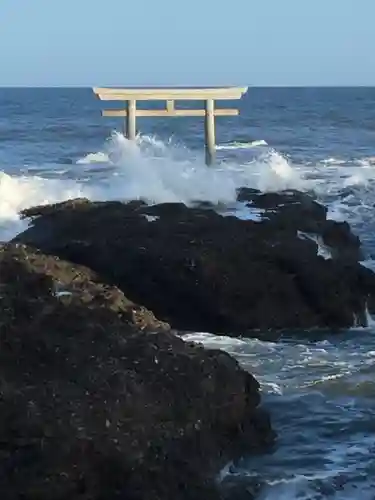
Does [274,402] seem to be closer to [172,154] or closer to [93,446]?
[93,446]

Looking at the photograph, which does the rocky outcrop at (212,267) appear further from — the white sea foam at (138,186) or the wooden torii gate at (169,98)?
the wooden torii gate at (169,98)

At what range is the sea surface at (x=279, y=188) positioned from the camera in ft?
21.8

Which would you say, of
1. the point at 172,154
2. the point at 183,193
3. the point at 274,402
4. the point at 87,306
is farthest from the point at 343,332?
the point at 172,154

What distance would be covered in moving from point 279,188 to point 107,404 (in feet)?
53.0

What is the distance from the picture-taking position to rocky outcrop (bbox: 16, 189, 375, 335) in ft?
32.7

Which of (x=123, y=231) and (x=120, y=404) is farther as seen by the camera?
(x=123, y=231)

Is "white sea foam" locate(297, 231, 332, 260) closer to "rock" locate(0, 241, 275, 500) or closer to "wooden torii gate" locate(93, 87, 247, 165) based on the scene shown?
"rock" locate(0, 241, 275, 500)

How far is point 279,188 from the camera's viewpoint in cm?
2164

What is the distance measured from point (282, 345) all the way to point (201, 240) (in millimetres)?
1683

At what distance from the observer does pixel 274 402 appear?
25.6 ft

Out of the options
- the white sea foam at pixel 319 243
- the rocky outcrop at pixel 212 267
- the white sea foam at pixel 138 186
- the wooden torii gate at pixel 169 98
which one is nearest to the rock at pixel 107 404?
the rocky outcrop at pixel 212 267

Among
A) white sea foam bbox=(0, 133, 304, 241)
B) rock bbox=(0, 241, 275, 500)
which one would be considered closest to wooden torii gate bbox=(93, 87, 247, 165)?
white sea foam bbox=(0, 133, 304, 241)

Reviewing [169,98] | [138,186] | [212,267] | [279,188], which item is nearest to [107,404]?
[212,267]

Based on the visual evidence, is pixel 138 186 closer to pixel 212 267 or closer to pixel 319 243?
pixel 319 243
